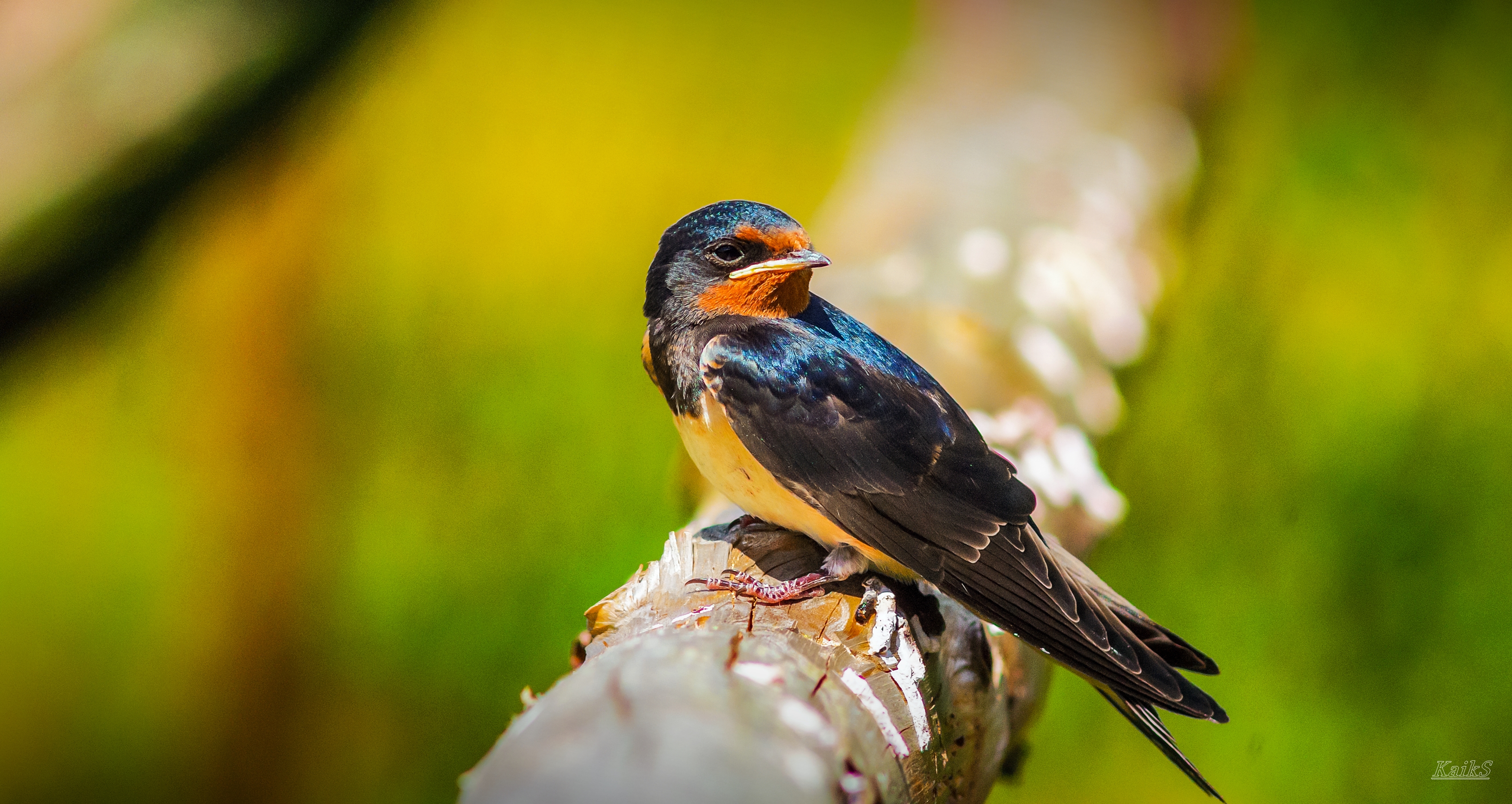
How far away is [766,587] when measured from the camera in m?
1.81

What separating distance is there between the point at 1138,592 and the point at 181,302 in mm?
3826

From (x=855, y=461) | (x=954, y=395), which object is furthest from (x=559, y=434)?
(x=855, y=461)

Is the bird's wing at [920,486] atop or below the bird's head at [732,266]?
below

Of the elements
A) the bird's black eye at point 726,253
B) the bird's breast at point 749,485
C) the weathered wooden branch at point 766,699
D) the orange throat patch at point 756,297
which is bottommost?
the weathered wooden branch at point 766,699

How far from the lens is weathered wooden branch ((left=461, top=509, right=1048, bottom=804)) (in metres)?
0.97

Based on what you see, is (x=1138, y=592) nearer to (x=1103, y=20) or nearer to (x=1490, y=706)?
(x=1490, y=706)

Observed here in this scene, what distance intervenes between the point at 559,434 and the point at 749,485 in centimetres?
252

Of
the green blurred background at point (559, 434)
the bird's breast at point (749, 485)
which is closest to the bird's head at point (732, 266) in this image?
the bird's breast at point (749, 485)

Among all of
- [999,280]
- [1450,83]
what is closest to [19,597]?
[999,280]

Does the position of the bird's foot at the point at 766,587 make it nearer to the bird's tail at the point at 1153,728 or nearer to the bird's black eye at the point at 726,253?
the bird's tail at the point at 1153,728

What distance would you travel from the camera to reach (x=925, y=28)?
5.56 meters

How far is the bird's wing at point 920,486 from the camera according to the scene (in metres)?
1.83

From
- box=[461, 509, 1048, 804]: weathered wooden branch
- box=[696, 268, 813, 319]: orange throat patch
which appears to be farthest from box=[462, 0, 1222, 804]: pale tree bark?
box=[696, 268, 813, 319]: orange throat patch

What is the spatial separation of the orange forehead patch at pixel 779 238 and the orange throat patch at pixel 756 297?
6 centimetres
